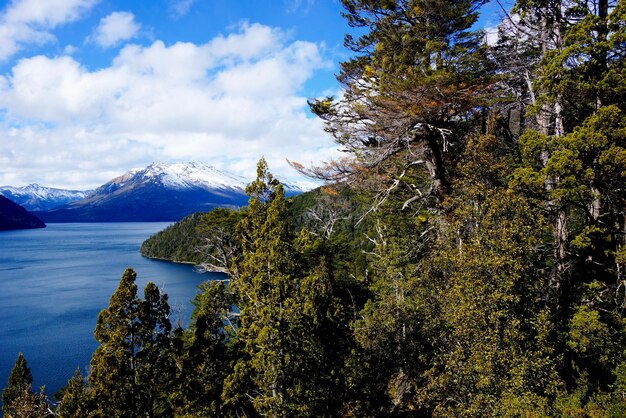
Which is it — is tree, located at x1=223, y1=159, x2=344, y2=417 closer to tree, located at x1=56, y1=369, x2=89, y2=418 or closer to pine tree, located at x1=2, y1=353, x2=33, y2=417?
tree, located at x1=56, y1=369, x2=89, y2=418

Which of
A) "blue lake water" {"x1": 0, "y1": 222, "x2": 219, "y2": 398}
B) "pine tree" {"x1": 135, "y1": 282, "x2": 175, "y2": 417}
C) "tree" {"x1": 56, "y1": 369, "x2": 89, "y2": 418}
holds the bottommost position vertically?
"blue lake water" {"x1": 0, "y1": 222, "x2": 219, "y2": 398}

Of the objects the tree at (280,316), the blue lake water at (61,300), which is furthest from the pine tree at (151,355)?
the blue lake water at (61,300)

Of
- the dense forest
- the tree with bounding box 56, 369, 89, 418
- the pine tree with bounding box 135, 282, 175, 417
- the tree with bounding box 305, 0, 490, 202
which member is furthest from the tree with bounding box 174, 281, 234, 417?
the tree with bounding box 305, 0, 490, 202

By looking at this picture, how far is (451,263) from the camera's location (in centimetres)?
1084

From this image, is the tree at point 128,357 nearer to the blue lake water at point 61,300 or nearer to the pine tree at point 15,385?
the blue lake water at point 61,300

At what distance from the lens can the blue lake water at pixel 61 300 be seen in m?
35.2

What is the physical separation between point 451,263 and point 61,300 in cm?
5937

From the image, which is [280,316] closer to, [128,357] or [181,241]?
[128,357]

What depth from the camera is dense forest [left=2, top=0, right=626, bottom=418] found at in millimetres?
9211

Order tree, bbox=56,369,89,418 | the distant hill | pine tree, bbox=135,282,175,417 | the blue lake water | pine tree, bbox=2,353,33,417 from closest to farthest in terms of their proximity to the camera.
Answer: tree, bbox=56,369,89,418
pine tree, bbox=135,282,175,417
pine tree, bbox=2,353,33,417
the blue lake water
the distant hill

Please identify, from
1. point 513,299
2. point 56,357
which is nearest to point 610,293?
point 513,299

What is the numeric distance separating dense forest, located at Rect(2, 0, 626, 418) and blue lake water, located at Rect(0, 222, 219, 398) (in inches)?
473

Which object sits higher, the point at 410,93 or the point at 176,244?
the point at 410,93

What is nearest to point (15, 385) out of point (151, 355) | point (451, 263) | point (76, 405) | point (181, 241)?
point (76, 405)
